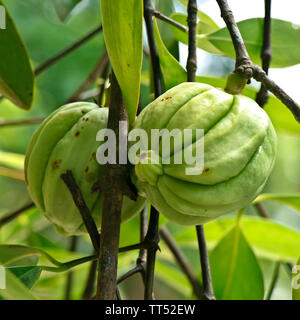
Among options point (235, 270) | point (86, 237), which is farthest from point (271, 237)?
point (86, 237)

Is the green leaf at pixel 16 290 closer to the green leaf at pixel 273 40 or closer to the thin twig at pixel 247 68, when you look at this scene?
the thin twig at pixel 247 68

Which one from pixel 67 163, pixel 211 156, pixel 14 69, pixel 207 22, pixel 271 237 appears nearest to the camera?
pixel 211 156

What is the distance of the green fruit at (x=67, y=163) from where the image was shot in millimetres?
653

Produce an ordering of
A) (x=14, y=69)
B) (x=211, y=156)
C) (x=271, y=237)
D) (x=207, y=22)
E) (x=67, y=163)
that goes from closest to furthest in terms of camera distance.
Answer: (x=211, y=156), (x=67, y=163), (x=14, y=69), (x=207, y=22), (x=271, y=237)

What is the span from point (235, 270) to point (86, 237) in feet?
1.21

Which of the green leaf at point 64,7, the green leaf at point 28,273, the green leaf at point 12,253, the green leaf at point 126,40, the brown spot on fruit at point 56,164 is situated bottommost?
the green leaf at point 28,273

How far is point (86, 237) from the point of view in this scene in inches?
46.2

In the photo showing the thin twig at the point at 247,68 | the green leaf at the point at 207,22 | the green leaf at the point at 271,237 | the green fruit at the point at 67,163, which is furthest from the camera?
the green leaf at the point at 271,237

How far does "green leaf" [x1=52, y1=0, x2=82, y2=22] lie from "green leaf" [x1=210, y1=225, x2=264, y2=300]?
0.45 m

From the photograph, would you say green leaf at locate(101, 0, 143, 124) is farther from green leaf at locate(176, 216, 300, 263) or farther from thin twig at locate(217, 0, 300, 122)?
green leaf at locate(176, 216, 300, 263)

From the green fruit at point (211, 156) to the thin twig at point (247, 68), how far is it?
Answer: 0.10ft

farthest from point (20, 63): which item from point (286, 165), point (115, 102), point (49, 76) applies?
point (286, 165)

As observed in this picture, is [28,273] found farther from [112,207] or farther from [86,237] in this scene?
[86,237]

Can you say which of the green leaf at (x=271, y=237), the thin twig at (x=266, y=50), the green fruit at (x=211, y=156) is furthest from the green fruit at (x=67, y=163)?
A: the green leaf at (x=271, y=237)
